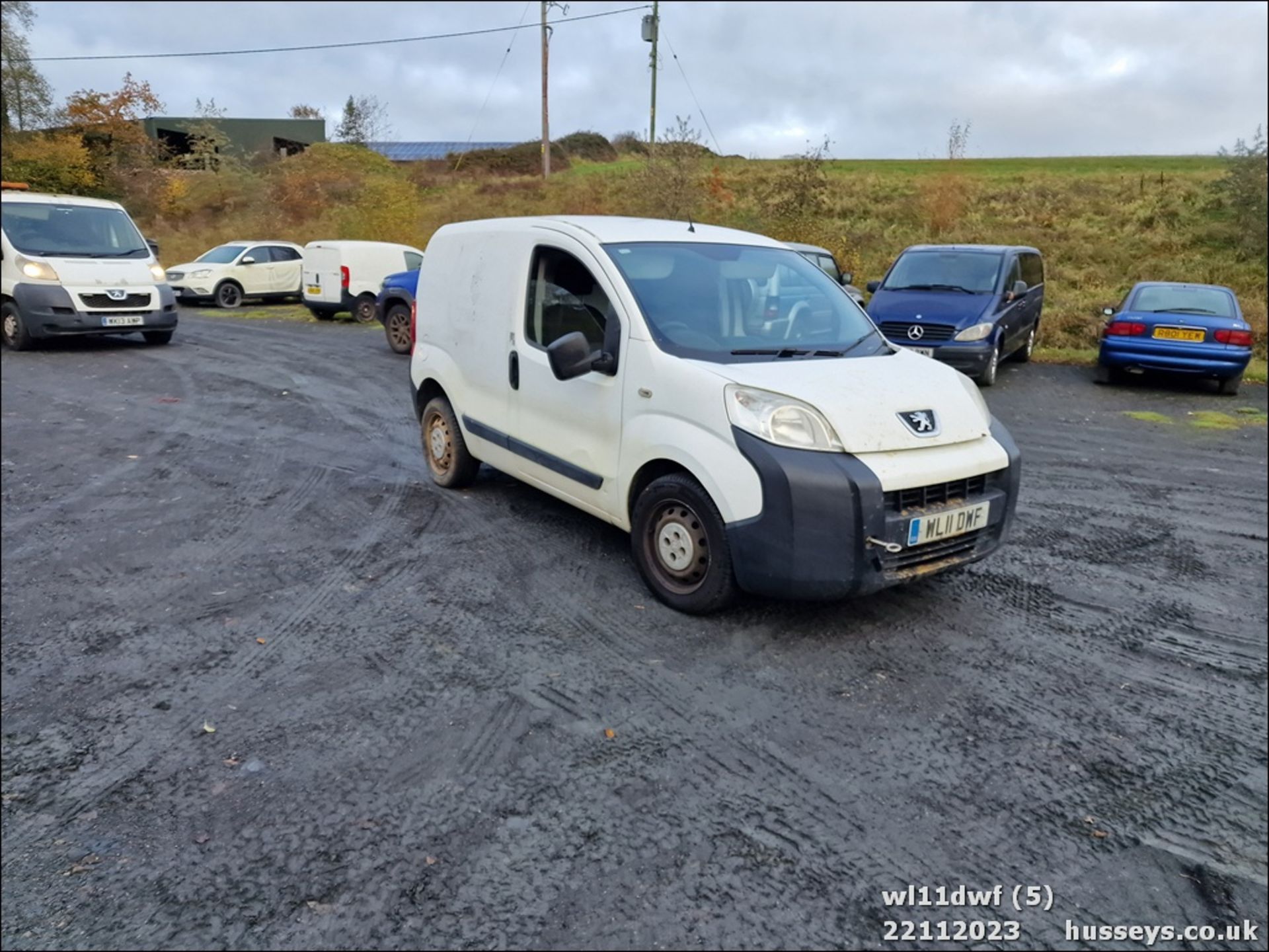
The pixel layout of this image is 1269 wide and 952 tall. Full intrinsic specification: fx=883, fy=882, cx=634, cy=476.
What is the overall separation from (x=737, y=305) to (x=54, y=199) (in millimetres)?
3325

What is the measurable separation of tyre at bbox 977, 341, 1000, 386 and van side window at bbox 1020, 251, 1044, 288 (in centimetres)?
209

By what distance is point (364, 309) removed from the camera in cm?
1833

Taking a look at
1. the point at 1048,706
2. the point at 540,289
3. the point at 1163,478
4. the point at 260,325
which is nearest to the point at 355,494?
the point at 540,289

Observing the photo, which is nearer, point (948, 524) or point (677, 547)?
point (948, 524)

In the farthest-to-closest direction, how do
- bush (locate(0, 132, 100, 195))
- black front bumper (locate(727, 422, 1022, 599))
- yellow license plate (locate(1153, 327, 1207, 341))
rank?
yellow license plate (locate(1153, 327, 1207, 341)) → black front bumper (locate(727, 422, 1022, 599)) → bush (locate(0, 132, 100, 195))

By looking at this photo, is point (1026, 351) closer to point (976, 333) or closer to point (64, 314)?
point (976, 333)

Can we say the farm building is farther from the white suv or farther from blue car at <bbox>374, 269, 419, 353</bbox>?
the white suv

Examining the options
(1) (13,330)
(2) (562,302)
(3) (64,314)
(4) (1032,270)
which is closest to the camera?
(2) (562,302)

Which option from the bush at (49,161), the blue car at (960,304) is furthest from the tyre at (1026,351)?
the bush at (49,161)

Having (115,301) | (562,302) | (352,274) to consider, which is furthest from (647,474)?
(352,274)

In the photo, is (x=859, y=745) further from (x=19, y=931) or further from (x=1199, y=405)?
(x=1199, y=405)

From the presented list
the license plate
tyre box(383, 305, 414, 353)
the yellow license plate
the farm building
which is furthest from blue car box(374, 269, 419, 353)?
the license plate

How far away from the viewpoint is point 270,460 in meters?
7.09

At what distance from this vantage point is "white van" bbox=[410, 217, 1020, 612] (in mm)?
3830
